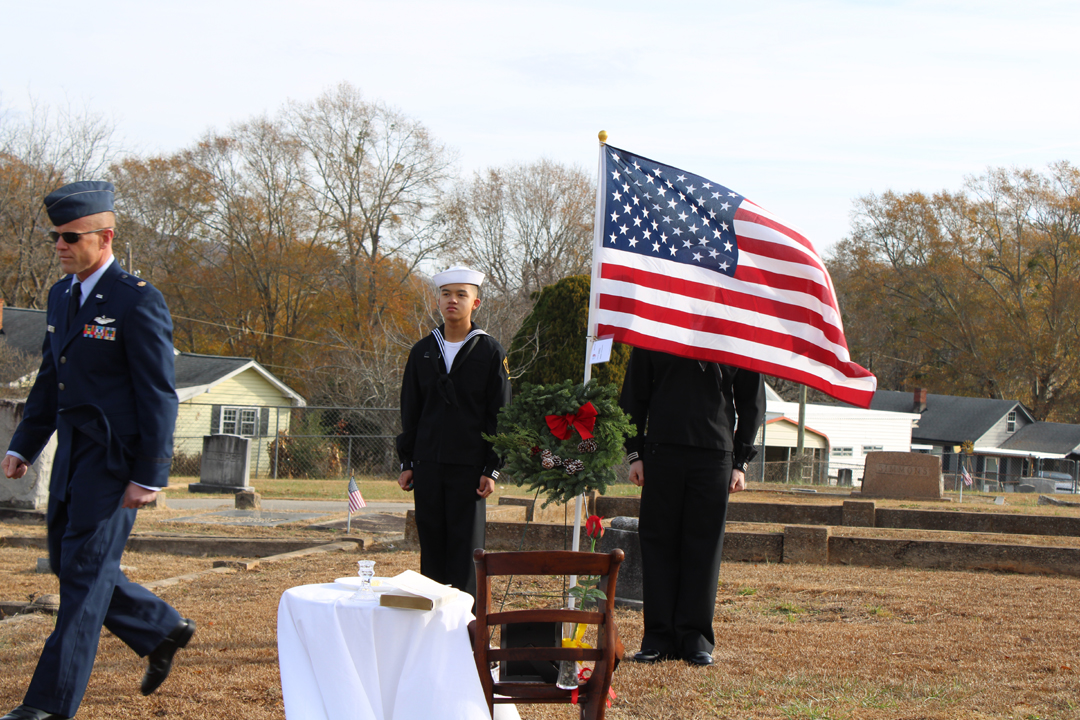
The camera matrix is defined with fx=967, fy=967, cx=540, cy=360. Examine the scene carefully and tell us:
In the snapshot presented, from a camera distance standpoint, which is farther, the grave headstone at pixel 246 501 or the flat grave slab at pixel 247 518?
the grave headstone at pixel 246 501

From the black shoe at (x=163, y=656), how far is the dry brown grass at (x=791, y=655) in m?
0.11

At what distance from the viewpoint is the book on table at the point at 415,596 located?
135 inches

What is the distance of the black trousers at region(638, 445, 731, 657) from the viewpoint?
5.46 m

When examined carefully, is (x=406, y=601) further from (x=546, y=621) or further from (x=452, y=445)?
(x=452, y=445)

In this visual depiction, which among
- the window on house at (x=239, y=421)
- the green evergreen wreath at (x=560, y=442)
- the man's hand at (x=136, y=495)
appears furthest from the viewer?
the window on house at (x=239, y=421)

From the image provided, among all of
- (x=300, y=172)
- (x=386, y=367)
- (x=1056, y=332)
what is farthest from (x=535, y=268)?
(x=1056, y=332)

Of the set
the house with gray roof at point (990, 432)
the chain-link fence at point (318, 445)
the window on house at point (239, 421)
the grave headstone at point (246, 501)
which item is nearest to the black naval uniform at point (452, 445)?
the grave headstone at point (246, 501)

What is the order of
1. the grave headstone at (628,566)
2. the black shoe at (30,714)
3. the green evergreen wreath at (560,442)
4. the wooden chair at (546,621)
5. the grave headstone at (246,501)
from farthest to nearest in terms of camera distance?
the grave headstone at (246,501), the grave headstone at (628,566), the green evergreen wreath at (560,442), the black shoe at (30,714), the wooden chair at (546,621)

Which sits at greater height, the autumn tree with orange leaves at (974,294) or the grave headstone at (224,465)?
the autumn tree with orange leaves at (974,294)

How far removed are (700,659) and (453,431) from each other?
186 centimetres

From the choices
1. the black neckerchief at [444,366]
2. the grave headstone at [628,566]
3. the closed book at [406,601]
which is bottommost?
the grave headstone at [628,566]

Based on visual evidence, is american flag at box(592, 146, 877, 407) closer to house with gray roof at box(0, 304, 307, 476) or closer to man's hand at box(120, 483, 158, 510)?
man's hand at box(120, 483, 158, 510)

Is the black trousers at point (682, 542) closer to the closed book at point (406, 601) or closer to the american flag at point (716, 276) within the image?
the american flag at point (716, 276)

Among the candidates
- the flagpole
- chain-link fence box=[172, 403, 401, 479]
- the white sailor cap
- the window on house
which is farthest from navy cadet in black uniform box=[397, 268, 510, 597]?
the window on house
